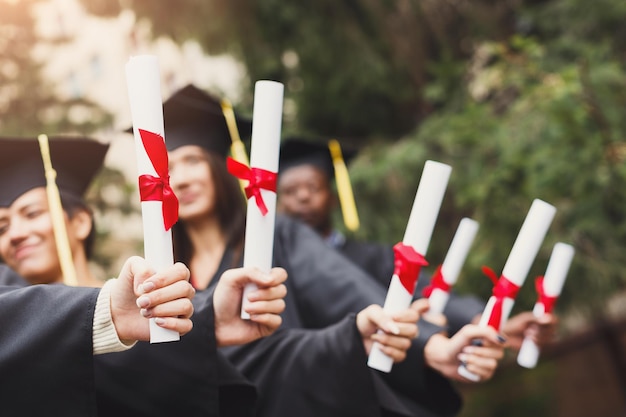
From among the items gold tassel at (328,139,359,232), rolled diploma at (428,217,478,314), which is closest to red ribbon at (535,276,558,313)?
rolled diploma at (428,217,478,314)

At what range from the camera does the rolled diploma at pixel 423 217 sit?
1714mm

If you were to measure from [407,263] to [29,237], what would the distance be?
3.93 feet

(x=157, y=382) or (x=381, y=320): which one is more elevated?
(x=381, y=320)

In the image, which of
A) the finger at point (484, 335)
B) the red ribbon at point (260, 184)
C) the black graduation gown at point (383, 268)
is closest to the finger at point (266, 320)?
the red ribbon at point (260, 184)

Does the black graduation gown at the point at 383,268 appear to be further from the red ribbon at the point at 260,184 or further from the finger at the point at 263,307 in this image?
the red ribbon at the point at 260,184

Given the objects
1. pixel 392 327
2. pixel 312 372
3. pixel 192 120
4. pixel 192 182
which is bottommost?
pixel 312 372

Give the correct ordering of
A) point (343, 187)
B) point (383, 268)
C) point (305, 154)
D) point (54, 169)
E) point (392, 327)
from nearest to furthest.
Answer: point (392, 327) → point (54, 169) → point (383, 268) → point (343, 187) → point (305, 154)

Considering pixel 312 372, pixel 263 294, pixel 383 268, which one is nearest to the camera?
pixel 263 294

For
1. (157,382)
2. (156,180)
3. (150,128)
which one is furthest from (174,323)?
(157,382)

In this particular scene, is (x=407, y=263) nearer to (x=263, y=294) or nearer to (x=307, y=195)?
(x=263, y=294)

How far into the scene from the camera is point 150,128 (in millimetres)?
1440

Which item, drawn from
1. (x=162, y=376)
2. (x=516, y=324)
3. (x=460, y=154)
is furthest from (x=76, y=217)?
(x=460, y=154)

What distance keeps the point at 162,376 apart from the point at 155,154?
766 millimetres

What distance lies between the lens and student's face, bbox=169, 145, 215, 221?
2648 millimetres
